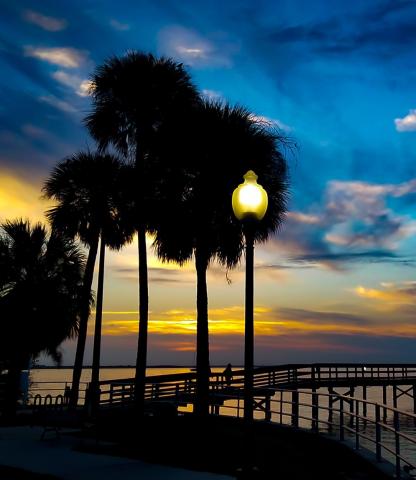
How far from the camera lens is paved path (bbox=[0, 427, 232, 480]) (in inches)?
426

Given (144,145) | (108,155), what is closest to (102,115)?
(144,145)

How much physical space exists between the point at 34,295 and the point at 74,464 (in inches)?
566

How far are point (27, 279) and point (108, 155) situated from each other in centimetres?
688

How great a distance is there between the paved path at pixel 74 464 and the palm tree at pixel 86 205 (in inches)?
494

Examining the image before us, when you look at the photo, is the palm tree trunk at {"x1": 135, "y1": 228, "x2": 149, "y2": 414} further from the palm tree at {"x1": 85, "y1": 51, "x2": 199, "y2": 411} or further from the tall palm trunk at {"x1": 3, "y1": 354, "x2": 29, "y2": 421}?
the tall palm trunk at {"x1": 3, "y1": 354, "x2": 29, "y2": 421}

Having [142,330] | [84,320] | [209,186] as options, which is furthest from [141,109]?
[84,320]

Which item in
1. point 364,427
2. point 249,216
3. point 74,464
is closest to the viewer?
A: point 249,216

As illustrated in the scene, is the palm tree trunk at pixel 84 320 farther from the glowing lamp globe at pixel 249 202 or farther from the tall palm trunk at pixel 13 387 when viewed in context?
the glowing lamp globe at pixel 249 202

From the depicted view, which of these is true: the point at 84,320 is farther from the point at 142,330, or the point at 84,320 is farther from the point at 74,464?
the point at 74,464

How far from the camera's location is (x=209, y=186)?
68.2 ft

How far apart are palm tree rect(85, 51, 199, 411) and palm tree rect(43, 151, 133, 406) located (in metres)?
5.61

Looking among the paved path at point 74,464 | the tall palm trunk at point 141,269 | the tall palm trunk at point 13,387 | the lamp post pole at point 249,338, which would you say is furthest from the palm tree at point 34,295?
the lamp post pole at point 249,338

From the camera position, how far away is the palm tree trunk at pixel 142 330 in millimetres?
Answer: 19556

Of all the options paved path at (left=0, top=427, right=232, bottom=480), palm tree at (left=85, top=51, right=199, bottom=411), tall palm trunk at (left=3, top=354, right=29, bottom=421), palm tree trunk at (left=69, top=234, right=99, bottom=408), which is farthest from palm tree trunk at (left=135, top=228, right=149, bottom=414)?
palm tree trunk at (left=69, top=234, right=99, bottom=408)
